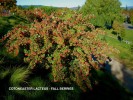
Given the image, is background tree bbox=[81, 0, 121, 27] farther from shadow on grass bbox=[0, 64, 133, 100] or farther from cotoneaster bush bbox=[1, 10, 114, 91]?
cotoneaster bush bbox=[1, 10, 114, 91]

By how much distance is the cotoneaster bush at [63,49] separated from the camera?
519cm

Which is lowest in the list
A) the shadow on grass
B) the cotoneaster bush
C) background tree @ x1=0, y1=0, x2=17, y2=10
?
the shadow on grass

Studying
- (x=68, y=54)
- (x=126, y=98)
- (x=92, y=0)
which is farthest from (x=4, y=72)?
(x=92, y=0)

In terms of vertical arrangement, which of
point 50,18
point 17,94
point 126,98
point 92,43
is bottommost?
point 126,98

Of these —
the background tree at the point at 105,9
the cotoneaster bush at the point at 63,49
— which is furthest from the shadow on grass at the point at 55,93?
the background tree at the point at 105,9

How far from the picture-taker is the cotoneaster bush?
5.19m

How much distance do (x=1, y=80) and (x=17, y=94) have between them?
1.94 feet

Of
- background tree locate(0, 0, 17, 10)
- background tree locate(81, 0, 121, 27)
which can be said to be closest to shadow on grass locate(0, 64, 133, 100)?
background tree locate(0, 0, 17, 10)

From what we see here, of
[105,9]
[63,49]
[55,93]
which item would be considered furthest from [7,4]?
[105,9]

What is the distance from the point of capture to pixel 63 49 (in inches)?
209

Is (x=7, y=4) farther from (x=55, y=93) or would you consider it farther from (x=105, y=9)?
(x=105, y=9)

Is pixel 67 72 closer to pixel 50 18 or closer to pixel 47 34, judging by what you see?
pixel 47 34

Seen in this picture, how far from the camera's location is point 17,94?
431cm

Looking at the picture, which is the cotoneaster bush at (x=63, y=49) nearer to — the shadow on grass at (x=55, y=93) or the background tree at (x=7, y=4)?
the shadow on grass at (x=55, y=93)
